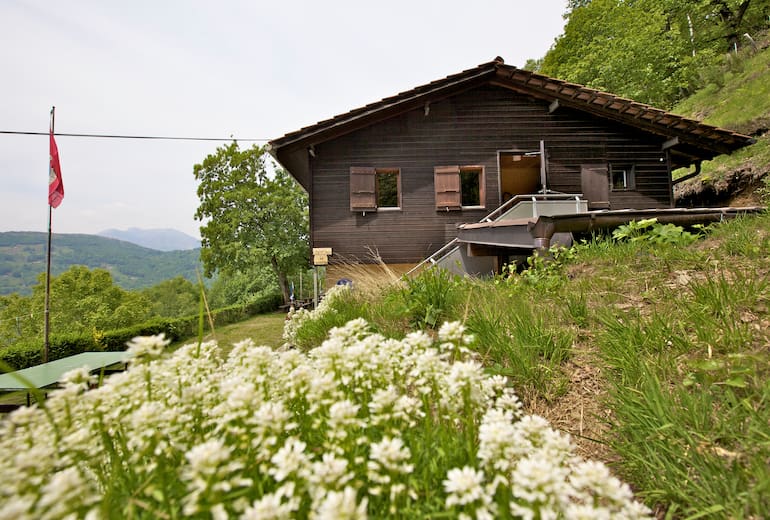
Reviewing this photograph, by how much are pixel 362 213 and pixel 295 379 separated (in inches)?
364

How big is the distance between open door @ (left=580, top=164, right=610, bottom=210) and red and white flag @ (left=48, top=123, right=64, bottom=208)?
16.7 m

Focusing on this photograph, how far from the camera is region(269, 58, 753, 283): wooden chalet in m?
10.0

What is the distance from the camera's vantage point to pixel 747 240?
3.09 m

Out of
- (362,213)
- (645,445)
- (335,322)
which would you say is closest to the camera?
(645,445)

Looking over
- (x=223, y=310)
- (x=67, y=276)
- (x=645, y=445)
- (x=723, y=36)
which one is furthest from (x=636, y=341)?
(x=67, y=276)

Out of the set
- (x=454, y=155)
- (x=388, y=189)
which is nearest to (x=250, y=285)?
(x=388, y=189)

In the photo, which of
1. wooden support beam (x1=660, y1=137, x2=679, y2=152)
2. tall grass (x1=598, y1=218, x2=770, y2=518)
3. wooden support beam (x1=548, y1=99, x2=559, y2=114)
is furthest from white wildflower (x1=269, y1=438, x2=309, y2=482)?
wooden support beam (x1=660, y1=137, x2=679, y2=152)

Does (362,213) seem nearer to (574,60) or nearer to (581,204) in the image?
(581,204)

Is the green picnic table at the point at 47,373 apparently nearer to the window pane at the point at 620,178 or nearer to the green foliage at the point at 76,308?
the window pane at the point at 620,178

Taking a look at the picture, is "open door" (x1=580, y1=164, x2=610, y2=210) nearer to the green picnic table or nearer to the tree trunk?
the green picnic table

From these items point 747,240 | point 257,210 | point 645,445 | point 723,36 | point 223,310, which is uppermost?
point 723,36

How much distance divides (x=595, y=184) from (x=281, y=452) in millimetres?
12113

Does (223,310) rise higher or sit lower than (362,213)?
lower

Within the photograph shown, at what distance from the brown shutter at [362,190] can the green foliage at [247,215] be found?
15687 millimetres
